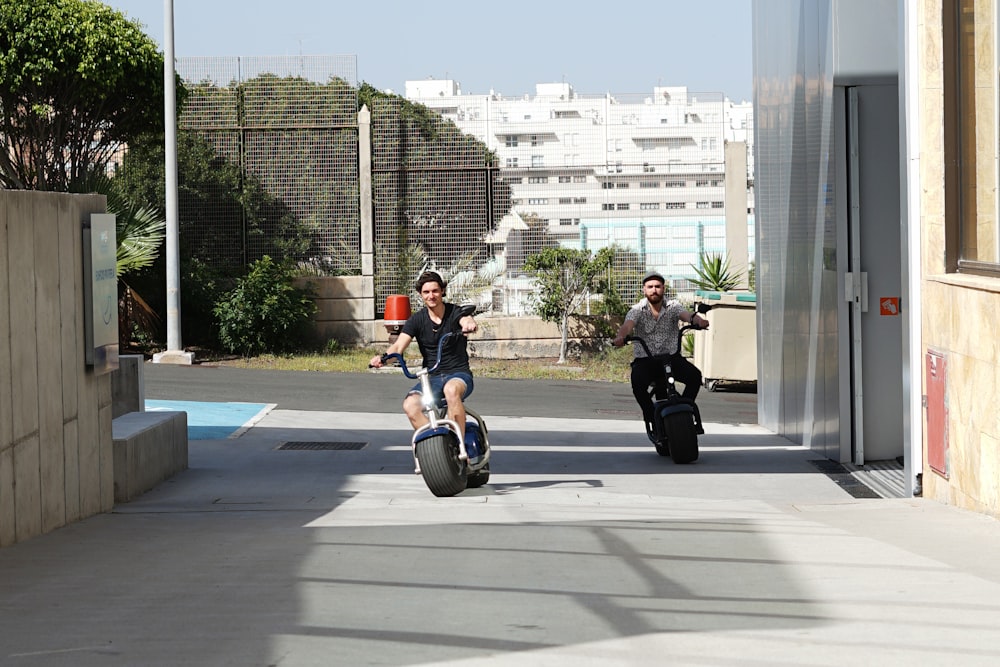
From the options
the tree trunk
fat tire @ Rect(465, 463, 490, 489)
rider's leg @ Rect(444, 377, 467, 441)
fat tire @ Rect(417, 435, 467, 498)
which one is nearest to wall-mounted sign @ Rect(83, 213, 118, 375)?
fat tire @ Rect(417, 435, 467, 498)

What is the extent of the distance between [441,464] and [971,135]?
3809mm

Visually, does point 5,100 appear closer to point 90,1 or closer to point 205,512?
point 90,1

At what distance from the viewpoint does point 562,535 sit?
6289 mm

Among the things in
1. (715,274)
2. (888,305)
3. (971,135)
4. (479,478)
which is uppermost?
(971,135)

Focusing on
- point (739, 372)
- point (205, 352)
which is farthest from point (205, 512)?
point (205, 352)

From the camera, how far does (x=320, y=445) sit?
42.1ft

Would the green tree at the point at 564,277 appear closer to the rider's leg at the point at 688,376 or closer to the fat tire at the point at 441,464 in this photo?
the rider's leg at the point at 688,376

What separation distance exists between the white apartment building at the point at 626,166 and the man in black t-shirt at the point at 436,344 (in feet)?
41.3

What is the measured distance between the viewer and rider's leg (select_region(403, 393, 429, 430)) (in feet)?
29.1

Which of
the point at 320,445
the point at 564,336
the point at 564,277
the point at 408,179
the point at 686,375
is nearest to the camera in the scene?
the point at 686,375

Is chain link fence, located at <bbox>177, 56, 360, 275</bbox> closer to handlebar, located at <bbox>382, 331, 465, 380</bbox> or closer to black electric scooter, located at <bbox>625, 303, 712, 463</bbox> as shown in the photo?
black electric scooter, located at <bbox>625, 303, 712, 463</bbox>

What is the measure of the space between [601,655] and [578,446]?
9.03 meters

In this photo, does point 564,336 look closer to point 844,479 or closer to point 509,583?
point 844,479

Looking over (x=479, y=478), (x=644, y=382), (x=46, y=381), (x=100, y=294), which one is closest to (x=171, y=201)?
(x=644, y=382)
